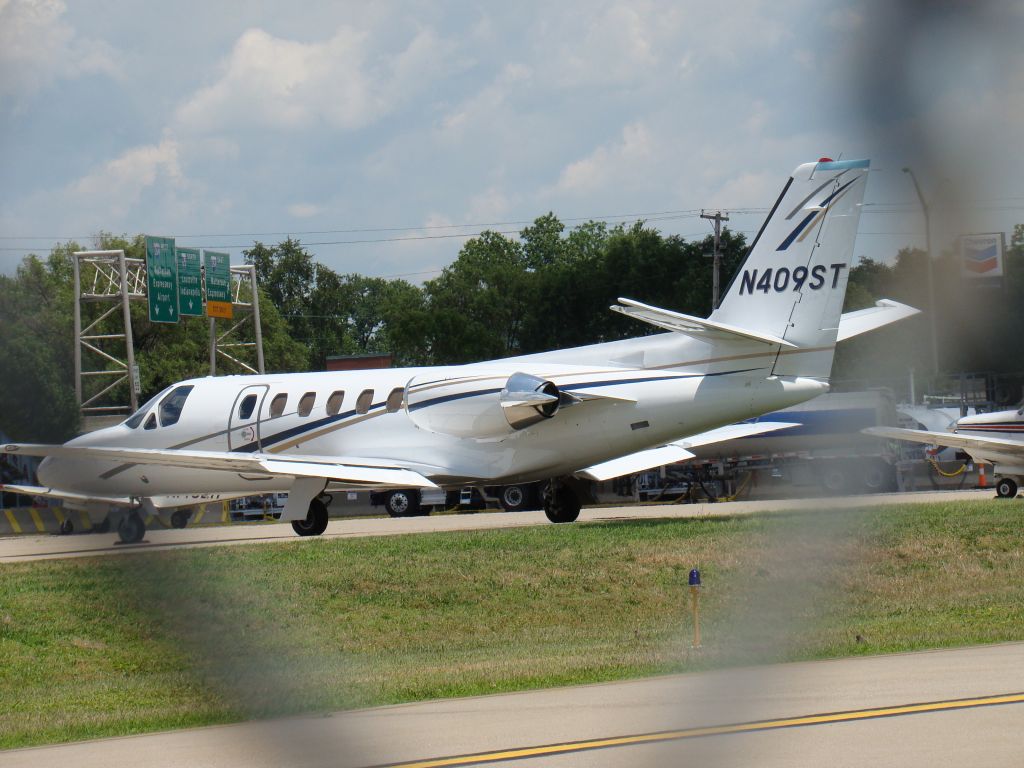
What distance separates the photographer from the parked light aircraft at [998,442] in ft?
115

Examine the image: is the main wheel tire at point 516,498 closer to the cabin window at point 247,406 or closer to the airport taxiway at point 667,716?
the cabin window at point 247,406

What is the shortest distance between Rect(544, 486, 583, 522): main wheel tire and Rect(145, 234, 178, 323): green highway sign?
2567cm

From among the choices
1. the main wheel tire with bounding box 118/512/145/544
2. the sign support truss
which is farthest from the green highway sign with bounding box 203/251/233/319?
the main wheel tire with bounding box 118/512/145/544

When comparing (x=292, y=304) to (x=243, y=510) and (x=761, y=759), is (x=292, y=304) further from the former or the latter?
(x=243, y=510)

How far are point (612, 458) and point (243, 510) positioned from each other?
26.5 meters

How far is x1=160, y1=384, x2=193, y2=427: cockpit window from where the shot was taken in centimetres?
2686

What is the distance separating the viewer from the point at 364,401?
86.1 feet

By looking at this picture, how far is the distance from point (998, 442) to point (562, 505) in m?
14.3

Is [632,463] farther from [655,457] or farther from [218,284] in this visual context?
[218,284]

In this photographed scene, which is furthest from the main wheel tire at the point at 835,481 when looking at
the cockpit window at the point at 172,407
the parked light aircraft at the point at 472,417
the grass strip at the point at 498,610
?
the cockpit window at the point at 172,407

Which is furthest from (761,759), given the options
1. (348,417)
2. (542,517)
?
(542,517)

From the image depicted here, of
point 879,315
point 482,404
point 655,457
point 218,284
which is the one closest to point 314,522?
point 482,404

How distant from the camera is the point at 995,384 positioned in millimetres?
2646

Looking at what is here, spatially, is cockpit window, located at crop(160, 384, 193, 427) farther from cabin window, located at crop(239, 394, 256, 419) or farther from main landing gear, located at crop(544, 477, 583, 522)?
main landing gear, located at crop(544, 477, 583, 522)
